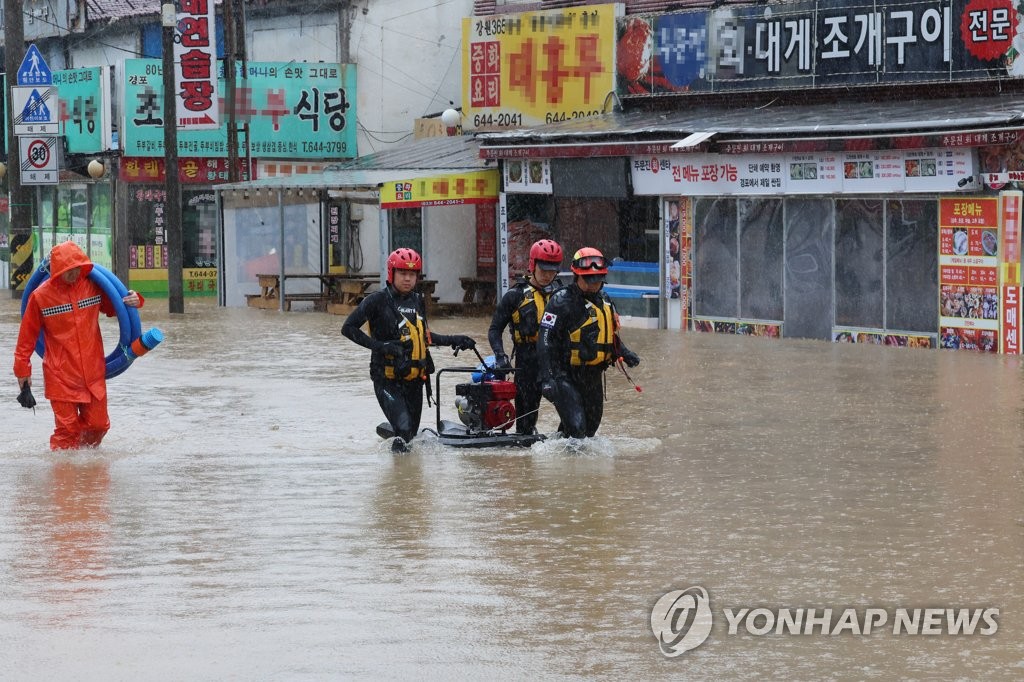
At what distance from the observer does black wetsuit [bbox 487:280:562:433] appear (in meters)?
12.3

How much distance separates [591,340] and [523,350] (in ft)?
2.30

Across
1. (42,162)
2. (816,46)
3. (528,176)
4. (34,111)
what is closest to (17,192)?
(42,162)

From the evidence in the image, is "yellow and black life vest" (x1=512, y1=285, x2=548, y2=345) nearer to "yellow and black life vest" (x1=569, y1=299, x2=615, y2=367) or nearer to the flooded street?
"yellow and black life vest" (x1=569, y1=299, x2=615, y2=367)

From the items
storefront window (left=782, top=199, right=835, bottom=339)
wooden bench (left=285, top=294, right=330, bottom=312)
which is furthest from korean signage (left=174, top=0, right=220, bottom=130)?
storefront window (left=782, top=199, right=835, bottom=339)

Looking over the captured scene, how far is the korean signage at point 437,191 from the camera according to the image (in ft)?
89.5

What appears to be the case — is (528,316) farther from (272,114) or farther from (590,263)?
(272,114)

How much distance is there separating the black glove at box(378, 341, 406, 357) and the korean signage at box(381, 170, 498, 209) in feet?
50.5

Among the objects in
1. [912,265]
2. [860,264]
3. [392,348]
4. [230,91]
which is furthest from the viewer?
[230,91]

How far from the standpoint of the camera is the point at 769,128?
73.9 feet

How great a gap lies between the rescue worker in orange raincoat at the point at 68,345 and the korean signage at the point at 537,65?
15.8m

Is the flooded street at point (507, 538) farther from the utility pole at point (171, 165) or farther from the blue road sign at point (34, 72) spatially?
the blue road sign at point (34, 72)

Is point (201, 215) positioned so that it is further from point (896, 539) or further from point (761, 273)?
point (896, 539)

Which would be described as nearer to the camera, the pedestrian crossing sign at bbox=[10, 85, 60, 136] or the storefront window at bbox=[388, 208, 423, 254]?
the pedestrian crossing sign at bbox=[10, 85, 60, 136]

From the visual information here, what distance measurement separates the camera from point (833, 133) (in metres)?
21.6
